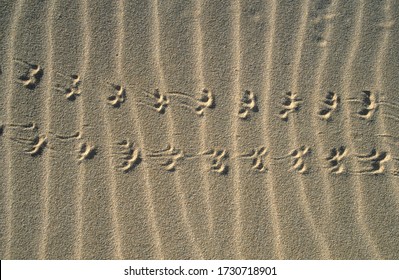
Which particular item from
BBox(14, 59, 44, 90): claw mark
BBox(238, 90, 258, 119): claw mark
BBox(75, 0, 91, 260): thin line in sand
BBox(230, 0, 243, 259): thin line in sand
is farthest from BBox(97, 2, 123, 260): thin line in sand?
BBox(238, 90, 258, 119): claw mark

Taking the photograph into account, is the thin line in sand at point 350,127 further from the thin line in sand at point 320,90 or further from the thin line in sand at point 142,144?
the thin line in sand at point 142,144

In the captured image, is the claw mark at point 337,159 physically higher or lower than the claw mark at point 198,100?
lower

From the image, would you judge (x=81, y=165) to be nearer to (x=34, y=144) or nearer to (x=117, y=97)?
(x=34, y=144)

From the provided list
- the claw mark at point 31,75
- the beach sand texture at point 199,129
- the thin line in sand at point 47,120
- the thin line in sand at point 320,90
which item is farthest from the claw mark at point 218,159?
the claw mark at point 31,75

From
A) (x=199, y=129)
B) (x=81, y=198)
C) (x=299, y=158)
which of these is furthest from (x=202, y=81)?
(x=81, y=198)

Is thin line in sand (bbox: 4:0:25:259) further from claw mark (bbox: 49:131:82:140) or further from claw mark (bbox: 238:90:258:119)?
claw mark (bbox: 238:90:258:119)

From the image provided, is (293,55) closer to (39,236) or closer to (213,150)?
(213,150)

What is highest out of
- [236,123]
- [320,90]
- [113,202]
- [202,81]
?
[202,81]
